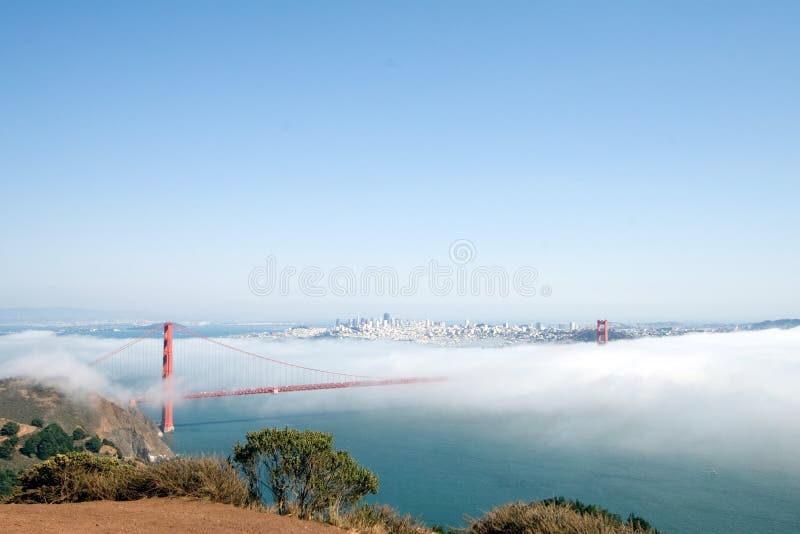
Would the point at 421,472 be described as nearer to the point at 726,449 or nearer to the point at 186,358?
the point at 726,449

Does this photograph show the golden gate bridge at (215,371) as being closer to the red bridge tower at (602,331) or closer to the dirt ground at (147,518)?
the red bridge tower at (602,331)

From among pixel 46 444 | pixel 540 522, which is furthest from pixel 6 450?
pixel 540 522

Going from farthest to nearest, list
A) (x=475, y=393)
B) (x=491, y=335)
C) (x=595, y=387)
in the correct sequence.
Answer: (x=491, y=335), (x=595, y=387), (x=475, y=393)

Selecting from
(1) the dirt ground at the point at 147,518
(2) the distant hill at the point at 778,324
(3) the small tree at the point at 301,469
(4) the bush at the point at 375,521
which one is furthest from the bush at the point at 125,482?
(2) the distant hill at the point at 778,324

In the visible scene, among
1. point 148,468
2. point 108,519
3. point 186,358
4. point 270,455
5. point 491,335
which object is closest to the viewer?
point 108,519

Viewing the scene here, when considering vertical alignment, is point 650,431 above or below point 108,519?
below

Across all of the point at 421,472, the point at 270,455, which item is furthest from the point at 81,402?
the point at 270,455
